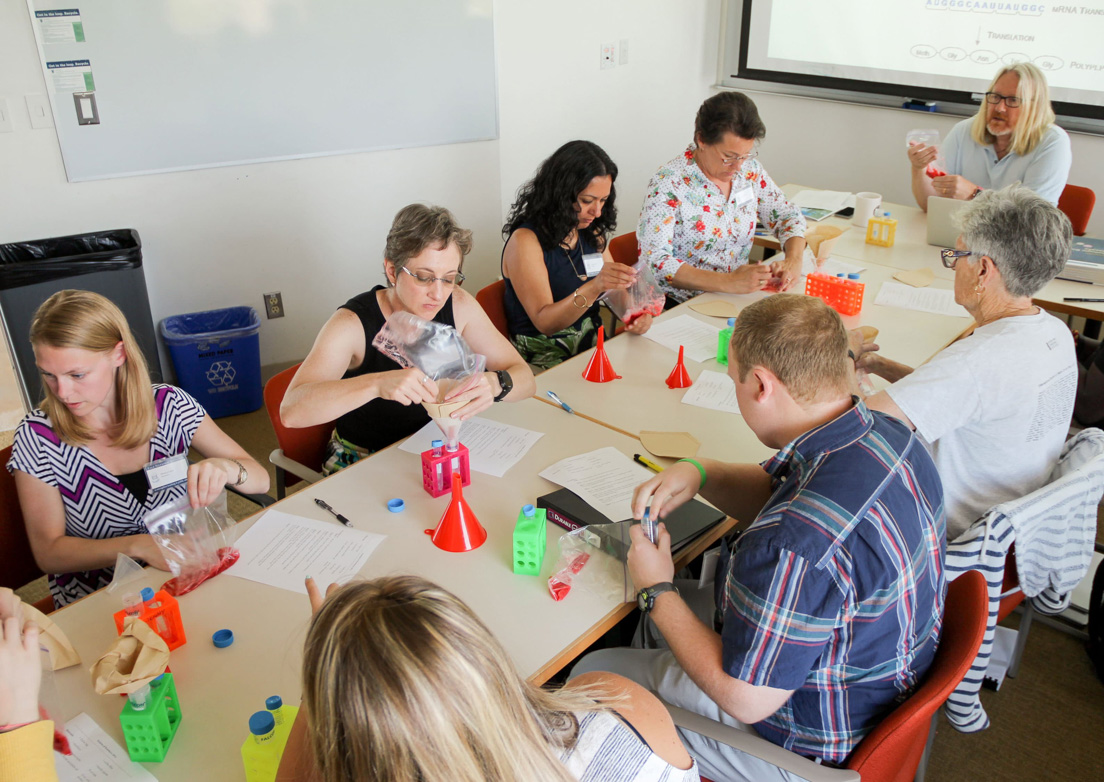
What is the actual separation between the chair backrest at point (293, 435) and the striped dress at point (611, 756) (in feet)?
4.67

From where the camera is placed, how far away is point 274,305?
4.21 meters

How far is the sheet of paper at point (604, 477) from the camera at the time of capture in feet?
6.03

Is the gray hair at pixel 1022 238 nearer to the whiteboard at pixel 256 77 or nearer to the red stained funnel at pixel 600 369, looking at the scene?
the red stained funnel at pixel 600 369

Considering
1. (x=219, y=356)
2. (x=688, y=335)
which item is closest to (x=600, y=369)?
(x=688, y=335)

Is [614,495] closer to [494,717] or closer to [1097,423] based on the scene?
[494,717]

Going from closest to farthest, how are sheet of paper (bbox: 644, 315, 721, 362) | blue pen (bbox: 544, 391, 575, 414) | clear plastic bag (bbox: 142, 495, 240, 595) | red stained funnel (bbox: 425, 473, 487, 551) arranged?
clear plastic bag (bbox: 142, 495, 240, 595)
red stained funnel (bbox: 425, 473, 487, 551)
blue pen (bbox: 544, 391, 575, 414)
sheet of paper (bbox: 644, 315, 721, 362)

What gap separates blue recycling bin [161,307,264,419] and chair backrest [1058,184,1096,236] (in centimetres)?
395

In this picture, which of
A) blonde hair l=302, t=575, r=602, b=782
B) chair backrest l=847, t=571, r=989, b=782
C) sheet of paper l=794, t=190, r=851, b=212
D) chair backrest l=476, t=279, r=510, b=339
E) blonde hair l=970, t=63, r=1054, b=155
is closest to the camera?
blonde hair l=302, t=575, r=602, b=782

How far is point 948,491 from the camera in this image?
212 cm

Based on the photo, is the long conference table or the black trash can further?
the black trash can

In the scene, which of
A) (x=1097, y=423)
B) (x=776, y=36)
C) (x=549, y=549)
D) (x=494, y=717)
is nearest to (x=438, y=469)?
(x=549, y=549)

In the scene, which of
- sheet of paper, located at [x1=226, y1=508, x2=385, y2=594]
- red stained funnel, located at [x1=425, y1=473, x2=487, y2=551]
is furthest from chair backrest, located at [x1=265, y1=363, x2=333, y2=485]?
red stained funnel, located at [x1=425, y1=473, x2=487, y2=551]

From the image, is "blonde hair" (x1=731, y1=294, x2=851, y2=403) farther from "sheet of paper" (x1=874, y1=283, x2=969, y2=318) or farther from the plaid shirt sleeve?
"sheet of paper" (x1=874, y1=283, x2=969, y2=318)

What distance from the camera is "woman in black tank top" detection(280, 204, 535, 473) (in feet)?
6.53
